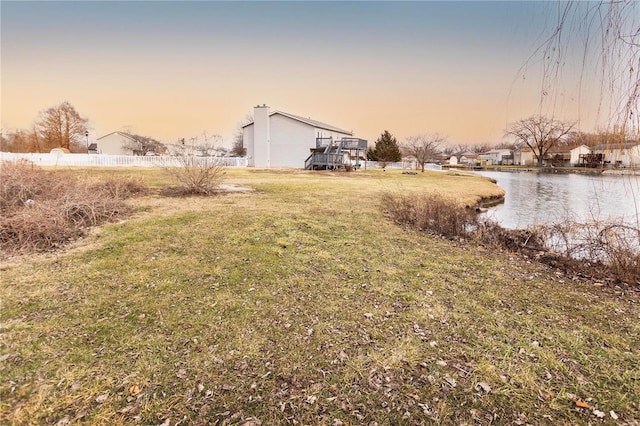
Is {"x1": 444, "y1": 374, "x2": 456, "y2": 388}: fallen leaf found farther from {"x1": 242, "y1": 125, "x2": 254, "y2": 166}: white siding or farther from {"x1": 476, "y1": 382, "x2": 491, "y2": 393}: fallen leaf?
{"x1": 242, "y1": 125, "x2": 254, "y2": 166}: white siding

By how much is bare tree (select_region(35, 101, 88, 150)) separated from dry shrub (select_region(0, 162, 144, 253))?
44169 millimetres

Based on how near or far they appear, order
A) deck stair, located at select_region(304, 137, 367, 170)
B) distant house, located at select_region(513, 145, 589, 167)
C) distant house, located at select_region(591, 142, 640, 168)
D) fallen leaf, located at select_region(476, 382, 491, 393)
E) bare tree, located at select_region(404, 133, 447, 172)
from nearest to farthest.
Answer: fallen leaf, located at select_region(476, 382, 491, 393), distant house, located at select_region(591, 142, 640, 168), deck stair, located at select_region(304, 137, 367, 170), distant house, located at select_region(513, 145, 589, 167), bare tree, located at select_region(404, 133, 447, 172)

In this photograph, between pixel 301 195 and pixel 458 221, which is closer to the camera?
pixel 458 221

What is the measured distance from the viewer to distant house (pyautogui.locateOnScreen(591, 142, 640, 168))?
10.2 ft

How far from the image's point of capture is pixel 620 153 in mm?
3281

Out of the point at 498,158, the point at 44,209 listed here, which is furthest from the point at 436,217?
the point at 498,158

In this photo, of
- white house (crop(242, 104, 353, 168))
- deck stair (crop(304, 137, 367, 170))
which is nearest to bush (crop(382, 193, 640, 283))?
deck stair (crop(304, 137, 367, 170))

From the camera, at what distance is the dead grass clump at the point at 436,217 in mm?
7781

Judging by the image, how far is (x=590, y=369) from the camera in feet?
8.95

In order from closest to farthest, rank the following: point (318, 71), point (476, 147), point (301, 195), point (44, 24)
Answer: point (44, 24) < point (301, 195) < point (318, 71) < point (476, 147)

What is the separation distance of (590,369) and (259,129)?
3757cm

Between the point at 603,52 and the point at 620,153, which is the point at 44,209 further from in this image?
the point at 620,153

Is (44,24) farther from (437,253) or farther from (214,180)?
(437,253)

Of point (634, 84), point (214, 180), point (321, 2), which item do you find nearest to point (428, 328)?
point (634, 84)
